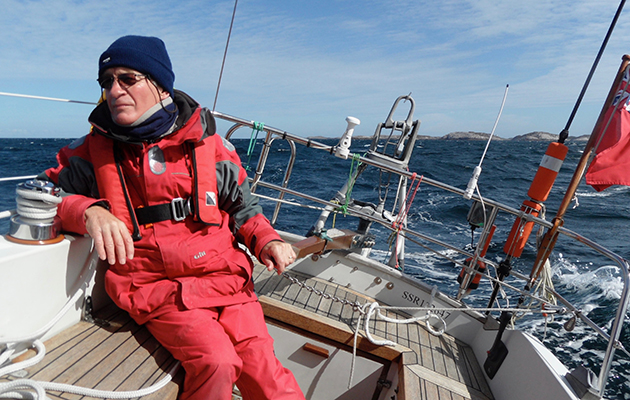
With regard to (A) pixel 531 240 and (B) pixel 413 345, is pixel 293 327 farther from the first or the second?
(A) pixel 531 240

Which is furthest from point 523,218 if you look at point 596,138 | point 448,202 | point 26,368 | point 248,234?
point 448,202

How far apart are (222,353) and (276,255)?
0.48m

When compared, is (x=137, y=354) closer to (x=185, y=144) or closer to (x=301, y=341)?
(x=185, y=144)

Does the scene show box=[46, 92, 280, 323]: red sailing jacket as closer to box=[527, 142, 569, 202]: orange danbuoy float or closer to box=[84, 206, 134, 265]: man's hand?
box=[84, 206, 134, 265]: man's hand

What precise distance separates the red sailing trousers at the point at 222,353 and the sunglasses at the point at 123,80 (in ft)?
3.05

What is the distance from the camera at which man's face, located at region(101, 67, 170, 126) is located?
58.0 inches

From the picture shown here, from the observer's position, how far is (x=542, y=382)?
79.7 inches

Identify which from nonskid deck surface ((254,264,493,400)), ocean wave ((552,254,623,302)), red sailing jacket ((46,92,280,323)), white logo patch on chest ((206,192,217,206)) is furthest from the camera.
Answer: ocean wave ((552,254,623,302))

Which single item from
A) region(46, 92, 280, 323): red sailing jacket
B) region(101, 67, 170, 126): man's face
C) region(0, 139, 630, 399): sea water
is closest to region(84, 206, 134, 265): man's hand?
region(46, 92, 280, 323): red sailing jacket

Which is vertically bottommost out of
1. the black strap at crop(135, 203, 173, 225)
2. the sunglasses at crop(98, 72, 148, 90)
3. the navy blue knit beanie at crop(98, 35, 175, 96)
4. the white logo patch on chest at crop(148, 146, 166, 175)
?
the black strap at crop(135, 203, 173, 225)

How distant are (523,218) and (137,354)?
245 centimetres

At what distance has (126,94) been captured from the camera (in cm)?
148

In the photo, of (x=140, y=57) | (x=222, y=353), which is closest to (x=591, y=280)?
(x=222, y=353)

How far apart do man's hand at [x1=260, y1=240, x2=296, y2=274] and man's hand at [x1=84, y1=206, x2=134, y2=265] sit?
59 centimetres
